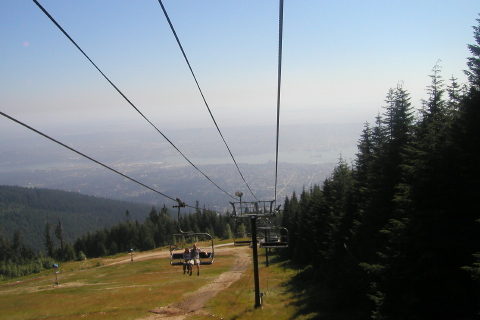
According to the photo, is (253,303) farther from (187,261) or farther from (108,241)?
(108,241)

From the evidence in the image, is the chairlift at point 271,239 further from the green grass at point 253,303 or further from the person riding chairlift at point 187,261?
the person riding chairlift at point 187,261

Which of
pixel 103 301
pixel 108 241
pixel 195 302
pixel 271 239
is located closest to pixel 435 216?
pixel 271 239

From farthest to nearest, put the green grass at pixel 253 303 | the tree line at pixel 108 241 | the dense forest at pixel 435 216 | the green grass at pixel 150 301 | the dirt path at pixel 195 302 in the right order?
the tree line at pixel 108 241
the dirt path at pixel 195 302
the green grass at pixel 150 301
the green grass at pixel 253 303
the dense forest at pixel 435 216

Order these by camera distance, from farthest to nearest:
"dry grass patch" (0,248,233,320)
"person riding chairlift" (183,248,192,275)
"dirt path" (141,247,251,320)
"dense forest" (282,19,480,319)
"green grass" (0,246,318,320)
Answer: "dry grass patch" (0,248,233,320) → "dirt path" (141,247,251,320) → "green grass" (0,246,318,320) → "person riding chairlift" (183,248,192,275) → "dense forest" (282,19,480,319)

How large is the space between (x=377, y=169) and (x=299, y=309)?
15.2 metres

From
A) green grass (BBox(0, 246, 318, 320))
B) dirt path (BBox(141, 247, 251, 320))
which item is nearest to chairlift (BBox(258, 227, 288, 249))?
green grass (BBox(0, 246, 318, 320))

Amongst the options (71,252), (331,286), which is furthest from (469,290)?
(71,252)

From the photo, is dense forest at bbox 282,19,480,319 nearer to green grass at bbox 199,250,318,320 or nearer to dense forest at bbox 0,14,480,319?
dense forest at bbox 0,14,480,319

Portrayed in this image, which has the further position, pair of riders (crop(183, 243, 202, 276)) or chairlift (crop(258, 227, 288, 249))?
chairlift (crop(258, 227, 288, 249))

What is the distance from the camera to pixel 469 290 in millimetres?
14219

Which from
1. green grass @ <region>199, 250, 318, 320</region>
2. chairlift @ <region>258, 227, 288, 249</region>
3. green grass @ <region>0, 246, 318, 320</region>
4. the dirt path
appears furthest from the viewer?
the dirt path

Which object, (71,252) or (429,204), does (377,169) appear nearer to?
(429,204)

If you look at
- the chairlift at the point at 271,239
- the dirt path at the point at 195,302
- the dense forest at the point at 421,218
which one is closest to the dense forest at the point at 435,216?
the dense forest at the point at 421,218

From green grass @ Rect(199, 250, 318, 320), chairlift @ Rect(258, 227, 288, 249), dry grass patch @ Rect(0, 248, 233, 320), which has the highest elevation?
chairlift @ Rect(258, 227, 288, 249)
